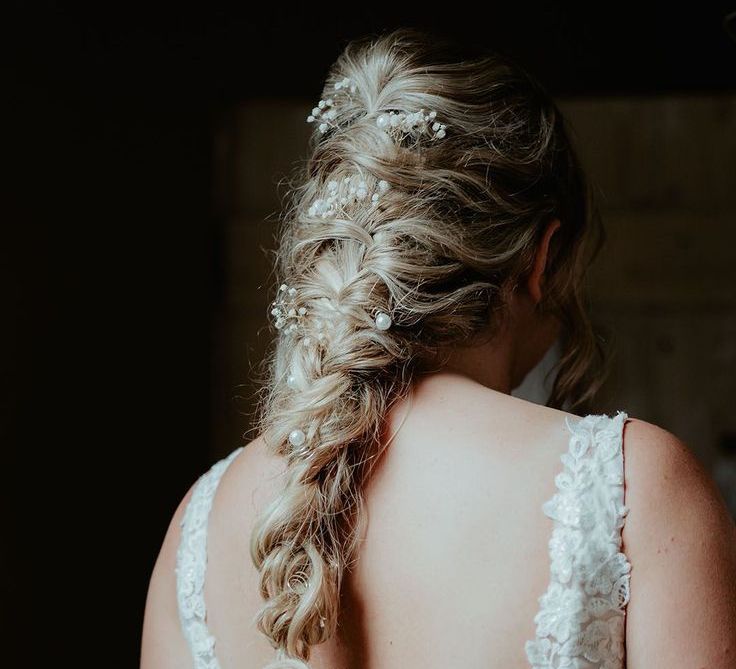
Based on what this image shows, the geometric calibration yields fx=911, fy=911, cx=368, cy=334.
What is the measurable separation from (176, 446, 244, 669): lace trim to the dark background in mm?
811

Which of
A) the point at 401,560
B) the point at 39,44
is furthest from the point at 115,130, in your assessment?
the point at 401,560

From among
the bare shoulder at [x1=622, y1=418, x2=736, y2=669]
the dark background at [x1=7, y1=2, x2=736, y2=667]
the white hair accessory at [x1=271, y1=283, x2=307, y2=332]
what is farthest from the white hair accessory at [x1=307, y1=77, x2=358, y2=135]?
the dark background at [x1=7, y1=2, x2=736, y2=667]

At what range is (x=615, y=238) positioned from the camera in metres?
2.60

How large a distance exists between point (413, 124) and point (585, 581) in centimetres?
56

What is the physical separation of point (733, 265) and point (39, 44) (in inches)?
73.9

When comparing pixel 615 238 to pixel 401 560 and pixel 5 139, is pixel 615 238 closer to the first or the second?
pixel 5 139

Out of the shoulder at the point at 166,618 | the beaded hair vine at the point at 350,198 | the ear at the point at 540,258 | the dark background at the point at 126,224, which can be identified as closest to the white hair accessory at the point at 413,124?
the beaded hair vine at the point at 350,198

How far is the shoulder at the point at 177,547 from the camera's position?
1138 mm

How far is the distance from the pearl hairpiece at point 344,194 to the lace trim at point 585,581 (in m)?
0.41

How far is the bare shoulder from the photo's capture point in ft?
3.05

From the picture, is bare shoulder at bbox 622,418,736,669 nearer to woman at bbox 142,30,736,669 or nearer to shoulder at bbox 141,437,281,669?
woman at bbox 142,30,736,669

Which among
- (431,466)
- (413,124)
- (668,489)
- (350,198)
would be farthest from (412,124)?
(668,489)

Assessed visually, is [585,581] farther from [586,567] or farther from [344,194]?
[344,194]

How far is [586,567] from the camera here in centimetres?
96
